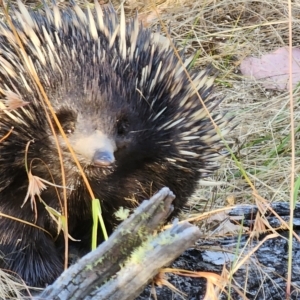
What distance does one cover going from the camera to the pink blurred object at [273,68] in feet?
12.3

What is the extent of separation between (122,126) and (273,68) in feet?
6.46

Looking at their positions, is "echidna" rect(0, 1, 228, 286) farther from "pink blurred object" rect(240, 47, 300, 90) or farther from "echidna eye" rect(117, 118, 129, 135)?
"pink blurred object" rect(240, 47, 300, 90)

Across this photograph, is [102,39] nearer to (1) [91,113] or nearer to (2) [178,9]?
(1) [91,113]

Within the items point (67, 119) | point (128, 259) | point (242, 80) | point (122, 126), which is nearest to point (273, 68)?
point (242, 80)

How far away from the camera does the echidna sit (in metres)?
1.97

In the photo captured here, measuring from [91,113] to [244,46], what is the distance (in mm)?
2287

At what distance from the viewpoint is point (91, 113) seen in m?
1.94

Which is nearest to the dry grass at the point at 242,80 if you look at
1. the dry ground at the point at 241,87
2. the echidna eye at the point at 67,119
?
the dry ground at the point at 241,87

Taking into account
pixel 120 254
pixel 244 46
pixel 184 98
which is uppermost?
pixel 120 254

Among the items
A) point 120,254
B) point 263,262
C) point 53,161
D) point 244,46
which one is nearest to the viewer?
point 120,254

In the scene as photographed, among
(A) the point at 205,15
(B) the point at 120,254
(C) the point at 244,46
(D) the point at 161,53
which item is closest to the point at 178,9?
(A) the point at 205,15

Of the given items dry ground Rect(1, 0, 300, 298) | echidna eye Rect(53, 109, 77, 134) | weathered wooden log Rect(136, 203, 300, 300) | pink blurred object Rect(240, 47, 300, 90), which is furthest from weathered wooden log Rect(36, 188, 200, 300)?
pink blurred object Rect(240, 47, 300, 90)

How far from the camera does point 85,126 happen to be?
1910 mm

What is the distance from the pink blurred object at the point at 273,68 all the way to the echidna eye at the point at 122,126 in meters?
1.79
